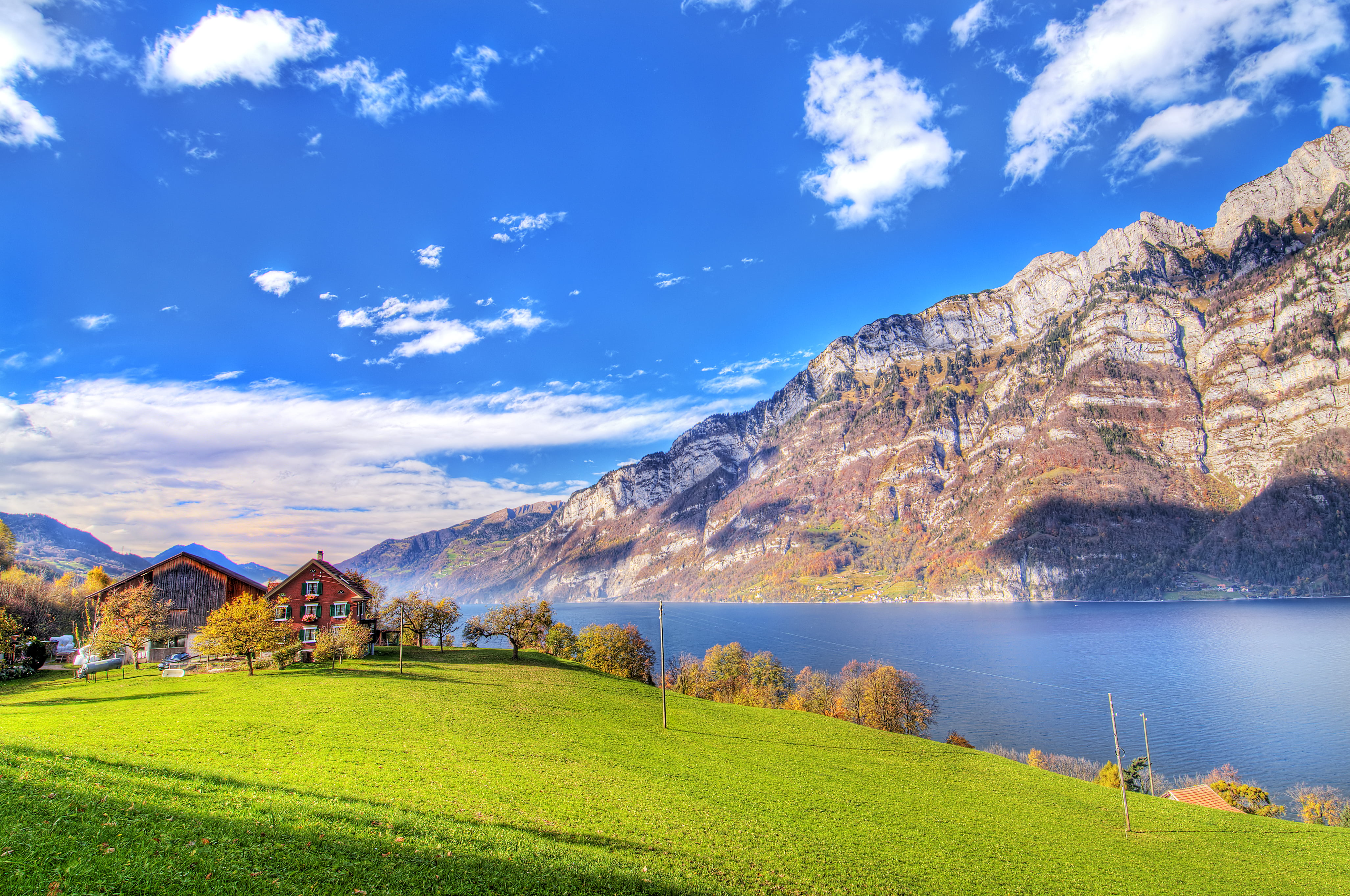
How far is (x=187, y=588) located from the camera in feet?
197

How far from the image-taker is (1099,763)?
6881 cm

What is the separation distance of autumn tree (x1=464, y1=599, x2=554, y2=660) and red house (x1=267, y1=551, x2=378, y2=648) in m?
13.1

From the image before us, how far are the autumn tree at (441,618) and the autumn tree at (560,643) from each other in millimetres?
15943

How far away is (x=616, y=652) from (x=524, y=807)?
208 feet

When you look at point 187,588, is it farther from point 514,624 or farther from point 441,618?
point 514,624

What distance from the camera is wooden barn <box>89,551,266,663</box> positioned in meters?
58.3

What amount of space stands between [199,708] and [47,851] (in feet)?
82.9

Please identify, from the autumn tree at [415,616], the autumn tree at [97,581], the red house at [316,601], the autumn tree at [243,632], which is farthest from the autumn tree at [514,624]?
the autumn tree at [97,581]

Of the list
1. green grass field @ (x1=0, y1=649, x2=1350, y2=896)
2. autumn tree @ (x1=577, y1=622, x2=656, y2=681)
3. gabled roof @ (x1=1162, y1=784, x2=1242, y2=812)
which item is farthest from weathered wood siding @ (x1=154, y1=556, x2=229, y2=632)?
gabled roof @ (x1=1162, y1=784, x2=1242, y2=812)

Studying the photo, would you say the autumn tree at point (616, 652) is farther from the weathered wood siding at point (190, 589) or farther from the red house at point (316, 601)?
the weathered wood siding at point (190, 589)

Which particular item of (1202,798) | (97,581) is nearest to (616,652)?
(1202,798)

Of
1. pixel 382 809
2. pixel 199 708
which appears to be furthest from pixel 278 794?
pixel 199 708

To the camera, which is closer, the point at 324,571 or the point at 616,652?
the point at 324,571

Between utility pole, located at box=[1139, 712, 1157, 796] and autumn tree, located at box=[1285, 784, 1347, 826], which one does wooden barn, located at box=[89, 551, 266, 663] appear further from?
autumn tree, located at box=[1285, 784, 1347, 826]
